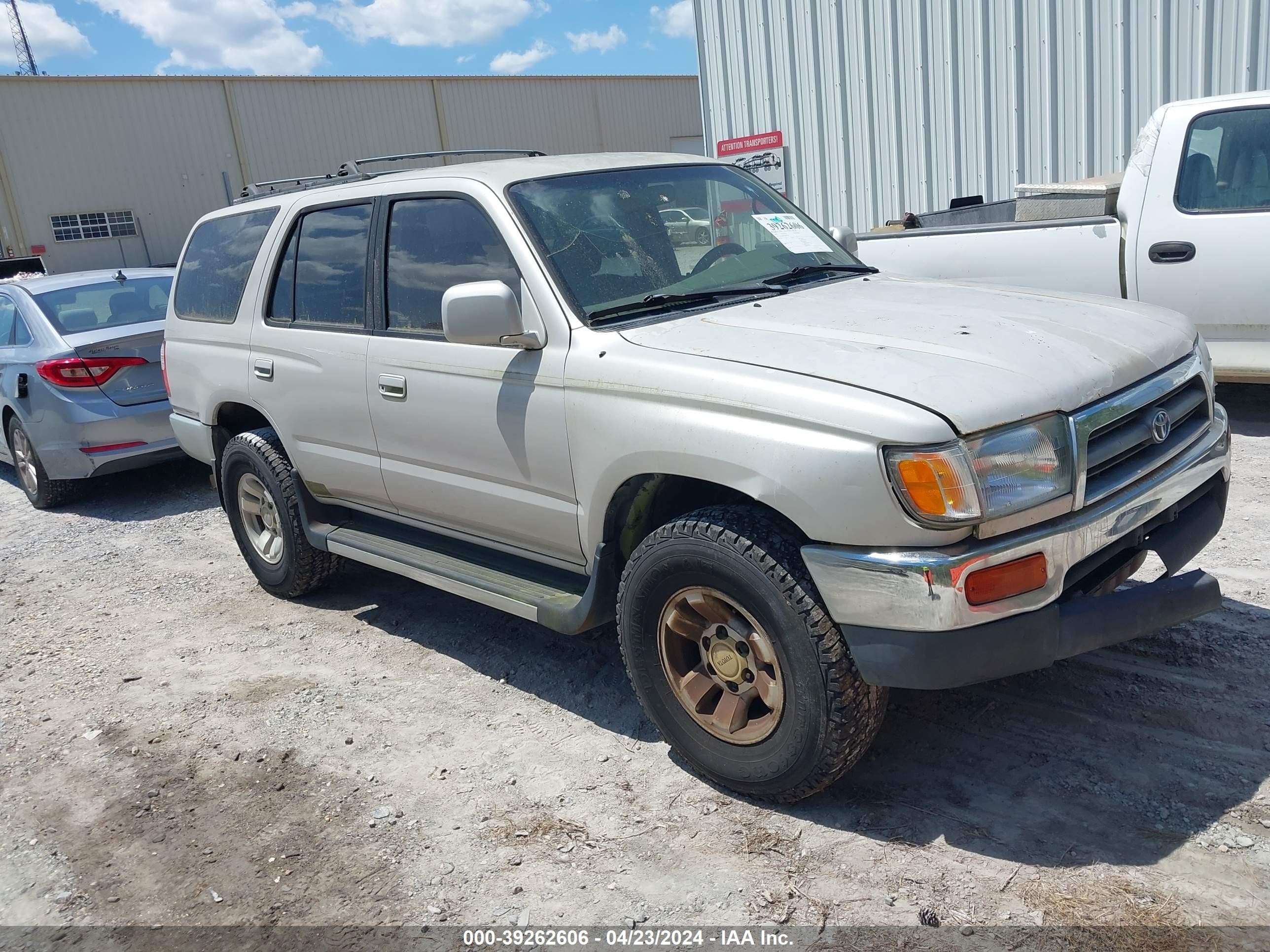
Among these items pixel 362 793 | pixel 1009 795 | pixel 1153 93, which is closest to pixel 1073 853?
pixel 1009 795

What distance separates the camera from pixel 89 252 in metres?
28.1

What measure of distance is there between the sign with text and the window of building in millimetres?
22138

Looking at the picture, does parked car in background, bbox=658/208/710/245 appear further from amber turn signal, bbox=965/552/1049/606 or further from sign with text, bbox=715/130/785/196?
sign with text, bbox=715/130/785/196

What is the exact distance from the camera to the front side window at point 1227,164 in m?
6.14

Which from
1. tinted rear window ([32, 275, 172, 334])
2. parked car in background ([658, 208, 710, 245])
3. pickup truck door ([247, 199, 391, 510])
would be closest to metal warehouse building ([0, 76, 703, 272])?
tinted rear window ([32, 275, 172, 334])

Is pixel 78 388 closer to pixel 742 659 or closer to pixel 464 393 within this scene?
pixel 464 393

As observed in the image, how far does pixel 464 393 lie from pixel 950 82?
876 cm

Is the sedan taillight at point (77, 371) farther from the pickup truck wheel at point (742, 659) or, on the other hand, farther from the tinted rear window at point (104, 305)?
the pickup truck wheel at point (742, 659)

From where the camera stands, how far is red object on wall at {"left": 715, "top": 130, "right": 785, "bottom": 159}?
12328mm

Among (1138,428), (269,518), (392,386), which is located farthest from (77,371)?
(1138,428)

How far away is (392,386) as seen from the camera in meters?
4.19

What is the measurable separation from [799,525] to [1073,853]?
3.76 feet

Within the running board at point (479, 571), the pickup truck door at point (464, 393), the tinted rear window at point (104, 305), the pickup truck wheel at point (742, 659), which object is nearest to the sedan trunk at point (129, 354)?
the tinted rear window at point (104, 305)

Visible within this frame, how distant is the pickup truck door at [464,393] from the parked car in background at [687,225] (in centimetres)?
61
